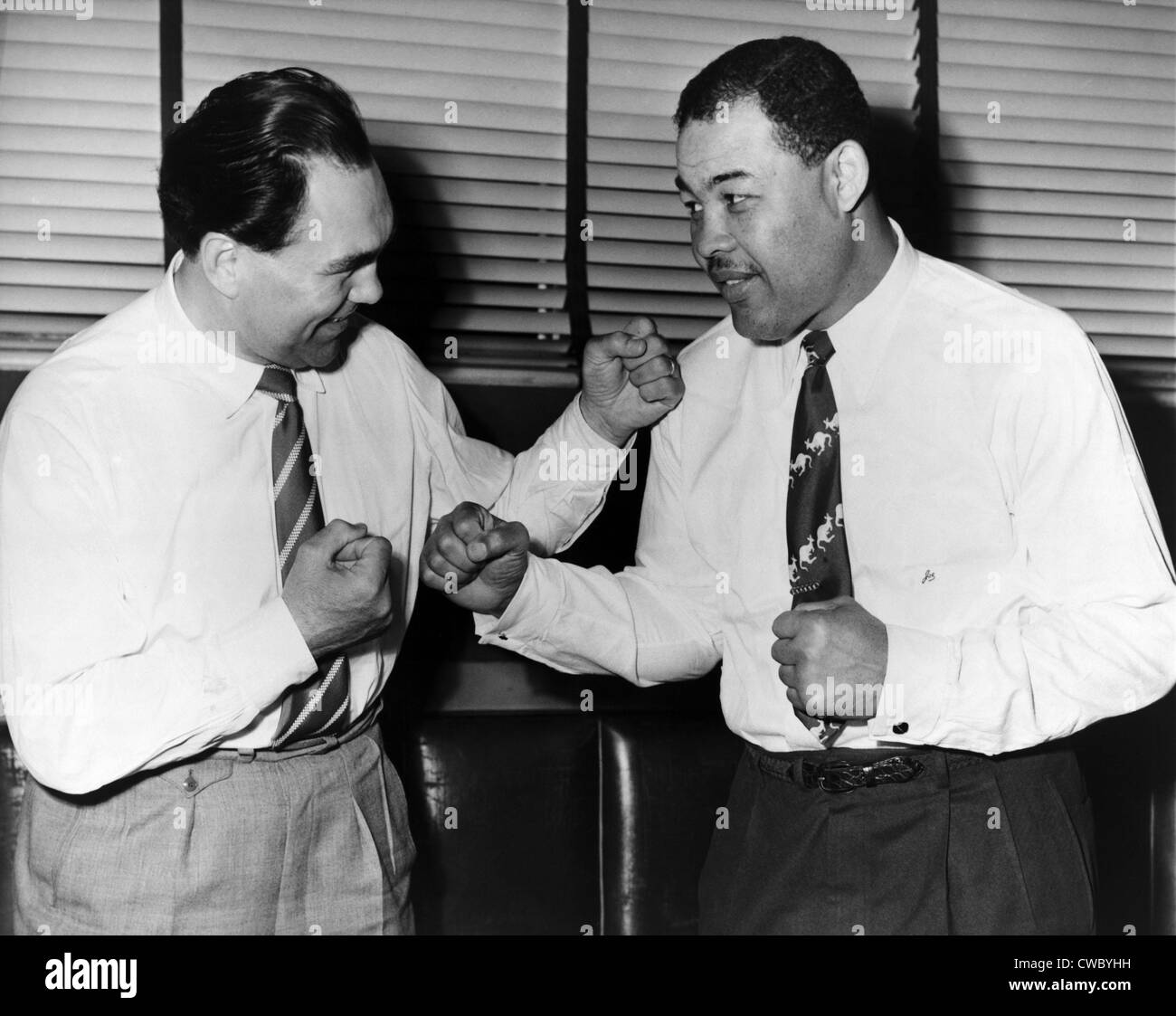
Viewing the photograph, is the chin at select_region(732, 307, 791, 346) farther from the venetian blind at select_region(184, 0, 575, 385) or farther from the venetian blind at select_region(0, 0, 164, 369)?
the venetian blind at select_region(0, 0, 164, 369)

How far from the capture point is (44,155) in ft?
8.38

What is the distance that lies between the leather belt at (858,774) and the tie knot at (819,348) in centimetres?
60

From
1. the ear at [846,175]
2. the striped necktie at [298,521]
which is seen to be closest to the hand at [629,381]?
the ear at [846,175]

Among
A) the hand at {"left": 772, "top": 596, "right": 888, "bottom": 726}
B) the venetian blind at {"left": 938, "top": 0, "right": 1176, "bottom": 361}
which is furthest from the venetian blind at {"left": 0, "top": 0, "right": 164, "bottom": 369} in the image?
the venetian blind at {"left": 938, "top": 0, "right": 1176, "bottom": 361}

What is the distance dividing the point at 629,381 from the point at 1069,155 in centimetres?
146

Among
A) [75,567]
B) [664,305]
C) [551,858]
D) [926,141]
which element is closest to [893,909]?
[551,858]

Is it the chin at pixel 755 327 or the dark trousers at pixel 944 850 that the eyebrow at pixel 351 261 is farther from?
the dark trousers at pixel 944 850

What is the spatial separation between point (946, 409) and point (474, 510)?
27.8 inches

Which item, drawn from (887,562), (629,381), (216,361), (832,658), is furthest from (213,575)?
(887,562)

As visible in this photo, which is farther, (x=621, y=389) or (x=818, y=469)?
(x=621, y=389)

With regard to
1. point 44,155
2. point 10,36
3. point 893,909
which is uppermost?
point 10,36

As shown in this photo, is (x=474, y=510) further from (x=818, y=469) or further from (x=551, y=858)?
(x=551, y=858)

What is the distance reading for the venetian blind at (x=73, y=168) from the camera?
253cm

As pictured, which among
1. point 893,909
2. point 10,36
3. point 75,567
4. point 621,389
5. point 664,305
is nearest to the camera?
point 75,567
